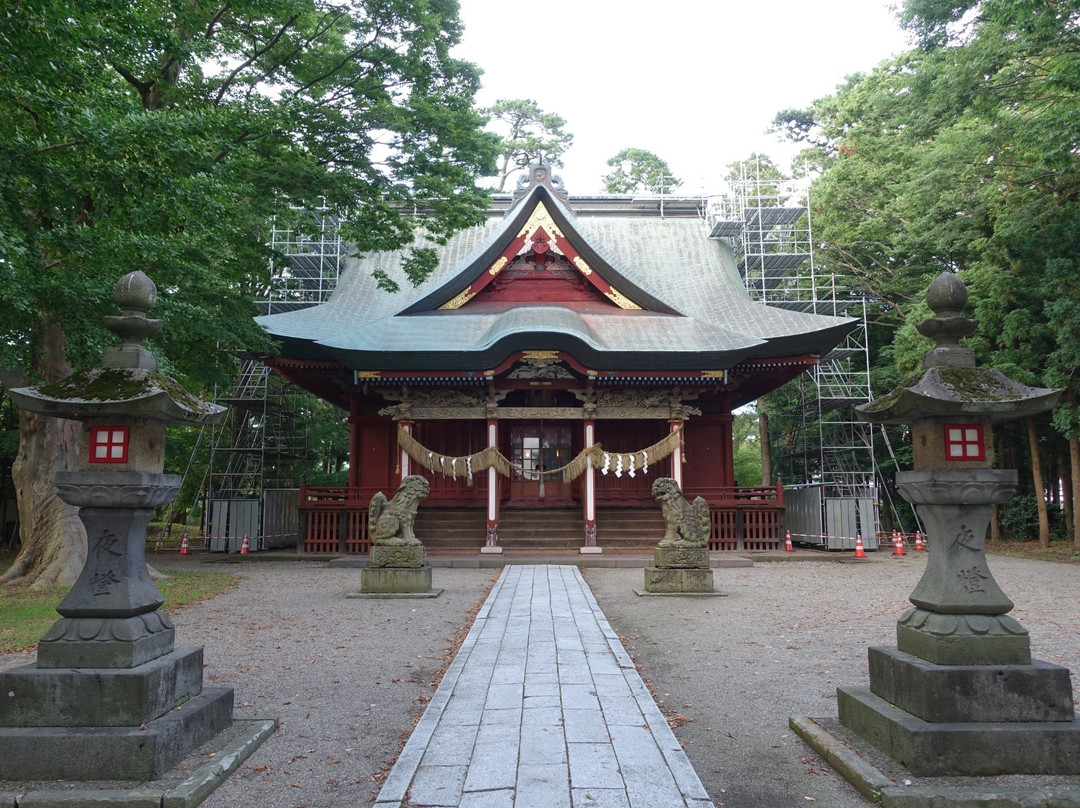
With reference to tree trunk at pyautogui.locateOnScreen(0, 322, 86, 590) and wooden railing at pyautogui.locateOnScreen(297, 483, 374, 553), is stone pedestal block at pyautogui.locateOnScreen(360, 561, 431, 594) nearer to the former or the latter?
tree trunk at pyautogui.locateOnScreen(0, 322, 86, 590)

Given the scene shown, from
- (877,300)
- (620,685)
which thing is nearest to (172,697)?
(620,685)

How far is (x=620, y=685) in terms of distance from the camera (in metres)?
5.34

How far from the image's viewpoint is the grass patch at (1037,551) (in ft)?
55.1

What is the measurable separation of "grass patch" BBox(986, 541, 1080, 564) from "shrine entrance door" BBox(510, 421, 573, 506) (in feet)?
38.4

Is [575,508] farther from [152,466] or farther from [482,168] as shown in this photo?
[152,466]

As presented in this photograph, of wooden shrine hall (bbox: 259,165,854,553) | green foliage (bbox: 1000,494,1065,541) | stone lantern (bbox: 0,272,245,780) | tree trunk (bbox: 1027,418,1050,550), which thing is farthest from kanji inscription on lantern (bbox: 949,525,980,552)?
green foliage (bbox: 1000,494,1065,541)

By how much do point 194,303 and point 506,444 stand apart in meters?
9.15

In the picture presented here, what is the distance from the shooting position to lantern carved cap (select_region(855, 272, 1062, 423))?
4.09 metres

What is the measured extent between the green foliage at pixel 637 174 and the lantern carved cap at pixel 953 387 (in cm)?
3550

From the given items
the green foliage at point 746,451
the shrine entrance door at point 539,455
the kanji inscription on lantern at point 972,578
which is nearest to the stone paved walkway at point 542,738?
the kanji inscription on lantern at point 972,578

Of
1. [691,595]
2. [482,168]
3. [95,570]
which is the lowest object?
[691,595]

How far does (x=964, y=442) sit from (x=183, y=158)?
29.4 ft

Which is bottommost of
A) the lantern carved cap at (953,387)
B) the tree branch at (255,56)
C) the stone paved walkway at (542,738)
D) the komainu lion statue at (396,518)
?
the stone paved walkway at (542,738)

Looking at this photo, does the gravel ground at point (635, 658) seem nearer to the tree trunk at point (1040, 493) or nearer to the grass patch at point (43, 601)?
the grass patch at point (43, 601)
